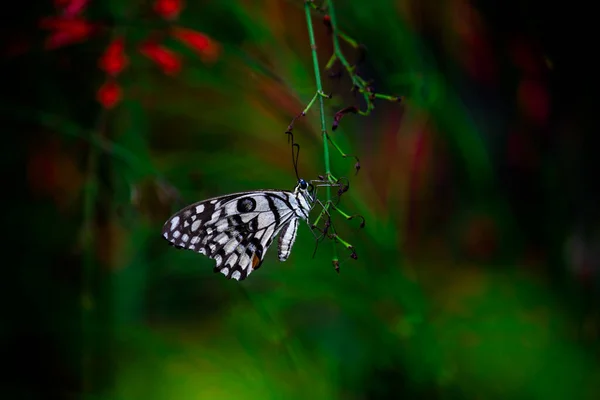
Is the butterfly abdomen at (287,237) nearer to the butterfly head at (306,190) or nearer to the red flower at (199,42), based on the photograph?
the butterfly head at (306,190)

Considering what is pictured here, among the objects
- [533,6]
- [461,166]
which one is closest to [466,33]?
[533,6]

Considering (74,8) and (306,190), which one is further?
(74,8)

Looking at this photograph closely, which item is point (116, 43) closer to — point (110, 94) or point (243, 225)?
point (110, 94)

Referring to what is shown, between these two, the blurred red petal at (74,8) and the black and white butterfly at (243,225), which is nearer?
the black and white butterfly at (243,225)

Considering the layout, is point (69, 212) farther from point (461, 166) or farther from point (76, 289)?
point (461, 166)

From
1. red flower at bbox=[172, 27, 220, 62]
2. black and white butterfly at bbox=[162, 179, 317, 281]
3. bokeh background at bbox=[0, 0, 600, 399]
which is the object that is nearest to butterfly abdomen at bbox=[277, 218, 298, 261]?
black and white butterfly at bbox=[162, 179, 317, 281]

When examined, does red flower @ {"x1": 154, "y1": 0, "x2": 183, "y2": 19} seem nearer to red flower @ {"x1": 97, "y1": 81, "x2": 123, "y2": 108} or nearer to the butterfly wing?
red flower @ {"x1": 97, "y1": 81, "x2": 123, "y2": 108}

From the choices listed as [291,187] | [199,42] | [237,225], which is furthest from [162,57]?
[237,225]

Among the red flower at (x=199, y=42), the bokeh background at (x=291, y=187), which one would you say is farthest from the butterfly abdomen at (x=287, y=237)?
the red flower at (x=199, y=42)
